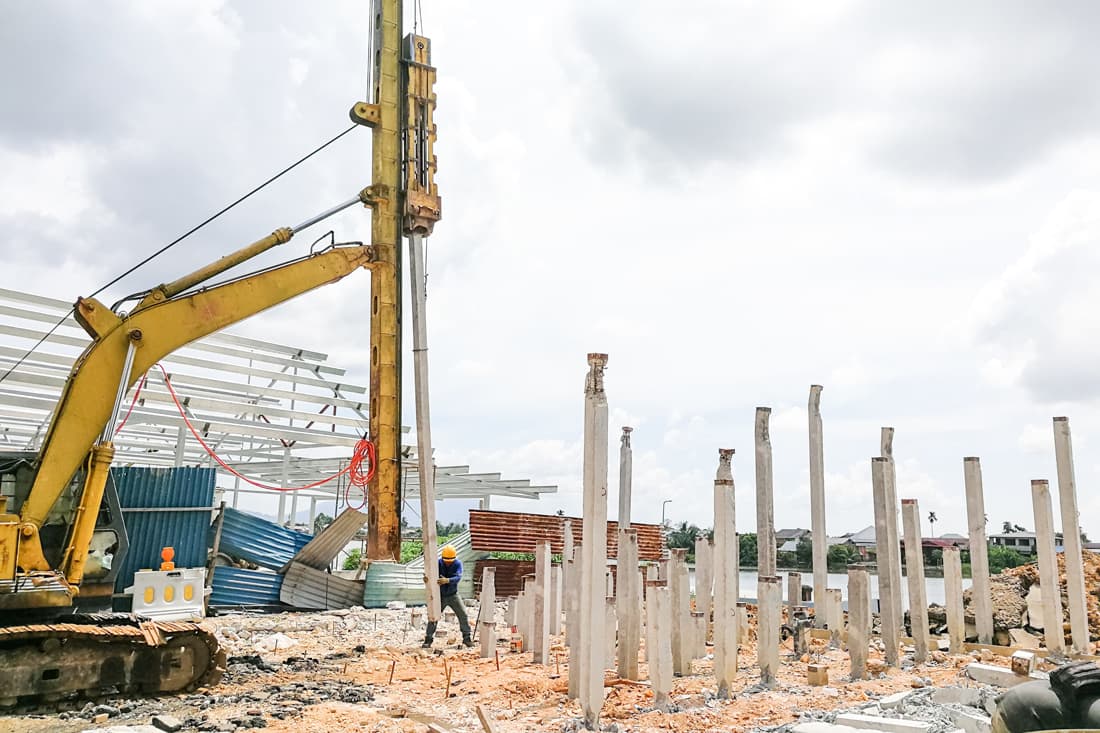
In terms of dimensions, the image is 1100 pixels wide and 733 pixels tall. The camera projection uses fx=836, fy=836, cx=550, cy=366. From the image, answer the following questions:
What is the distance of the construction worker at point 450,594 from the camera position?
12.1m

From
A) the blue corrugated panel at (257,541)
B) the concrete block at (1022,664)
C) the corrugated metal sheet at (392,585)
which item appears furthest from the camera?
the corrugated metal sheet at (392,585)

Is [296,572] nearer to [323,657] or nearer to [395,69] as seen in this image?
[323,657]

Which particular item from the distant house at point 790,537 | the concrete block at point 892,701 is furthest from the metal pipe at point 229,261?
the distant house at point 790,537

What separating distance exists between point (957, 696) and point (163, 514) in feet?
41.2

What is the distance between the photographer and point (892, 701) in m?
7.42

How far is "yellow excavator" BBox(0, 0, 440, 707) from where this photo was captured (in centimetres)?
844

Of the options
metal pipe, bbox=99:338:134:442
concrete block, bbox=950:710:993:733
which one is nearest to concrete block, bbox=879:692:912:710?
concrete block, bbox=950:710:993:733

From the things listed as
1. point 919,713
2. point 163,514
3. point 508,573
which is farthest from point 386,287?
point 508,573

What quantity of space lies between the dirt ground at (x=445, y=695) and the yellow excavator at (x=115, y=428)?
1.37 ft

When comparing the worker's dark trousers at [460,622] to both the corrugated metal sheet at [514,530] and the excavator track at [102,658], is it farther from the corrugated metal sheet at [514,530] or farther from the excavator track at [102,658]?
the corrugated metal sheet at [514,530]

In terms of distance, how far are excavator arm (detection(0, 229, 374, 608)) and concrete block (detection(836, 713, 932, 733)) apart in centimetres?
763

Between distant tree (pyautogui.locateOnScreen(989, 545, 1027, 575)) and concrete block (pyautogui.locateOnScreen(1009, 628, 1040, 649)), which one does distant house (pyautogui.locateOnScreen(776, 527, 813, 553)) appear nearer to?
distant tree (pyautogui.locateOnScreen(989, 545, 1027, 575))

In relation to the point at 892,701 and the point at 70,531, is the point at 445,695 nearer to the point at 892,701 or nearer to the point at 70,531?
the point at 892,701

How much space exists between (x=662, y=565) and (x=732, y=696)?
292 centimetres
